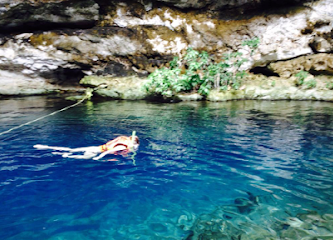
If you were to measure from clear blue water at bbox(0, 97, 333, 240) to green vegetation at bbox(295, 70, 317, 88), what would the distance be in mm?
9257

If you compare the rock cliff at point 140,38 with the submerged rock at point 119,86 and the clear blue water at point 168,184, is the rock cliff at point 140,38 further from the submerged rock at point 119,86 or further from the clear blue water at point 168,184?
the clear blue water at point 168,184

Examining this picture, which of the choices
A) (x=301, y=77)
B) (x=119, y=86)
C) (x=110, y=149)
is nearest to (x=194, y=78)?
(x=119, y=86)

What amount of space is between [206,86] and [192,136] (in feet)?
29.5

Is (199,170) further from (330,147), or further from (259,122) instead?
(259,122)

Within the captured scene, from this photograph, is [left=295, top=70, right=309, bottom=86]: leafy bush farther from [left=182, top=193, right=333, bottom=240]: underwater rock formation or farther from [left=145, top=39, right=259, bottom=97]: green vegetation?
[left=182, top=193, right=333, bottom=240]: underwater rock formation

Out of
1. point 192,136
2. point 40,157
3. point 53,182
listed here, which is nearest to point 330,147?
point 192,136

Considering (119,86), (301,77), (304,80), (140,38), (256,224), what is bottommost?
(256,224)

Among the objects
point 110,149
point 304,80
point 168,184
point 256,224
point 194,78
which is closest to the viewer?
point 256,224

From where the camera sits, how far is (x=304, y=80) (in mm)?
15234

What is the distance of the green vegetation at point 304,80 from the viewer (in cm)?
1463

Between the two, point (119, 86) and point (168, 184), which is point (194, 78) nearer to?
point (119, 86)

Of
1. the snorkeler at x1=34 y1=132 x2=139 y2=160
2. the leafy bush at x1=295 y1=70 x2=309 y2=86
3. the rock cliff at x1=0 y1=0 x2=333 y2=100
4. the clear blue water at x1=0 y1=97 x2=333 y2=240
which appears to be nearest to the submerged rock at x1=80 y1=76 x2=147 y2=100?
the rock cliff at x1=0 y1=0 x2=333 y2=100

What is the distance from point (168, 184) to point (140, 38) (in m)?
15.7

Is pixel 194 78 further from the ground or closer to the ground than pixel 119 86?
further from the ground
